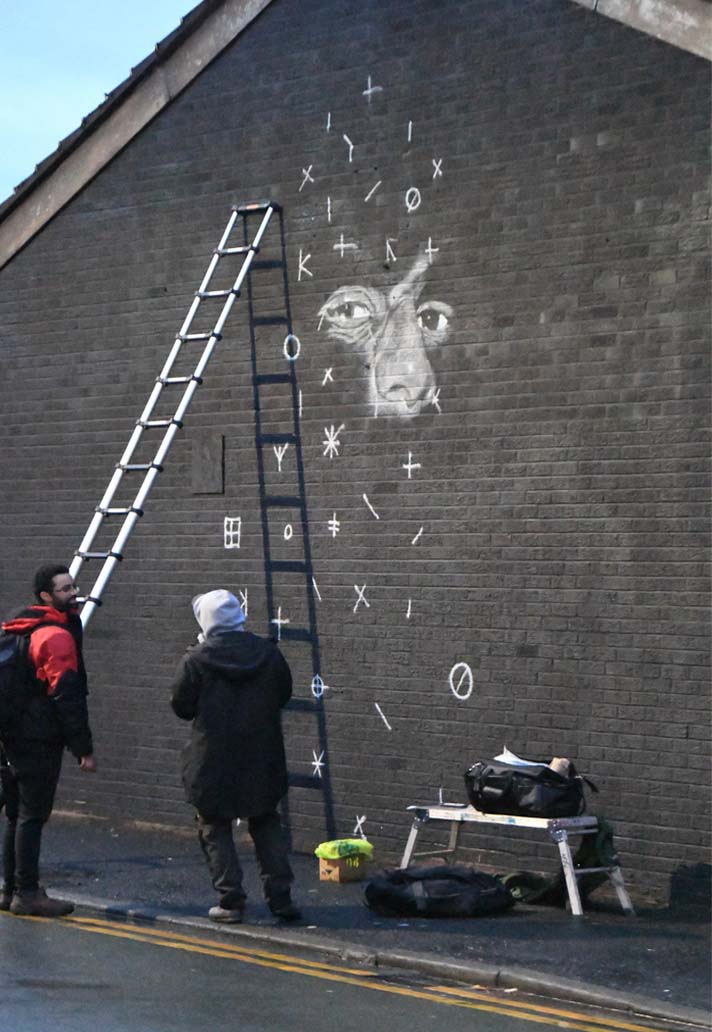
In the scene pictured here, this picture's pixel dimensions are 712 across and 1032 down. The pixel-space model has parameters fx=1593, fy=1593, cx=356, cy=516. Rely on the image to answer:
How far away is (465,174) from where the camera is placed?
1063cm

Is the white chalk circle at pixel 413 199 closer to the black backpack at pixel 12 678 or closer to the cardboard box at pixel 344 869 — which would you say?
the black backpack at pixel 12 678

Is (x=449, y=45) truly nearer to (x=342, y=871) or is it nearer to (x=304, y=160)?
(x=304, y=160)

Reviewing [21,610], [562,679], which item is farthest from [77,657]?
[562,679]

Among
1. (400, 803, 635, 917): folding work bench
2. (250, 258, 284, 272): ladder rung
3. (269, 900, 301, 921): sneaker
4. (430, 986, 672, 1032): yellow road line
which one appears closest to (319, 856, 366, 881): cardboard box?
(400, 803, 635, 917): folding work bench

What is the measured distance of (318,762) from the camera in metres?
11.1

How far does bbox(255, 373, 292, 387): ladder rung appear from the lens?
11.5m

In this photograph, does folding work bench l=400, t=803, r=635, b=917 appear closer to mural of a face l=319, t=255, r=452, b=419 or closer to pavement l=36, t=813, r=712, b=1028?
pavement l=36, t=813, r=712, b=1028

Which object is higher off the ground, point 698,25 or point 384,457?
point 698,25

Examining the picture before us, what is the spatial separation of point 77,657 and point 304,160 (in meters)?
4.40

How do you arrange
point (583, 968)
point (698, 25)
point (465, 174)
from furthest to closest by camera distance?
point (465, 174)
point (698, 25)
point (583, 968)

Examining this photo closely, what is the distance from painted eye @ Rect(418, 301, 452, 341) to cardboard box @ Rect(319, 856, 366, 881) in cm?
346

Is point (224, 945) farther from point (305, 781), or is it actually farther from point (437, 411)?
point (437, 411)

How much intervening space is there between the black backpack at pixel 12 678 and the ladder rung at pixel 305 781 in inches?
112

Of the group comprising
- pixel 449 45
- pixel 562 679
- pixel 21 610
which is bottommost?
pixel 562 679
